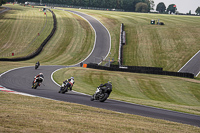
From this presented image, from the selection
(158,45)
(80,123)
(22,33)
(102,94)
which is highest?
(80,123)

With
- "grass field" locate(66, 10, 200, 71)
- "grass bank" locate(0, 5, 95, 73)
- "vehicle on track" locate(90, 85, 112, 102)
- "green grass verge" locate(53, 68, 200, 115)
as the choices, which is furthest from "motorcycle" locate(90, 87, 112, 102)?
"grass field" locate(66, 10, 200, 71)

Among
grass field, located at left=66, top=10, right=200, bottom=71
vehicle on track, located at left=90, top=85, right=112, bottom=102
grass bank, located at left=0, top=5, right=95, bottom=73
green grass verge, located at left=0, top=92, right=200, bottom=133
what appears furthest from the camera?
grass bank, located at left=0, top=5, right=95, bottom=73

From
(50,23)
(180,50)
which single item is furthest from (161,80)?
(50,23)

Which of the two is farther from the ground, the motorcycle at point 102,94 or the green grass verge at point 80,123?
the green grass verge at point 80,123

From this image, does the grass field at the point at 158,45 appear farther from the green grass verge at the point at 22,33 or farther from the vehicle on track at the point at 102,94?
the vehicle on track at the point at 102,94

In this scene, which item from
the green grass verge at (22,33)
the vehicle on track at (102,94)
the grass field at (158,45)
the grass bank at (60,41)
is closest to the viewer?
the vehicle on track at (102,94)

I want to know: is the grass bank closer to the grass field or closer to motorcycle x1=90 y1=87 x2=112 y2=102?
the grass field

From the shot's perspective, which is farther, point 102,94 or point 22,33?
point 22,33

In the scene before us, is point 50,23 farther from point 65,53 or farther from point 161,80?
point 161,80

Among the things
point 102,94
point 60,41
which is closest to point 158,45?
point 60,41

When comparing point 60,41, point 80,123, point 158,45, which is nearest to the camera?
point 80,123

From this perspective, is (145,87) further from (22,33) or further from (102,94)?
(22,33)

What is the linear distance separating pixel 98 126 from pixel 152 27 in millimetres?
76310

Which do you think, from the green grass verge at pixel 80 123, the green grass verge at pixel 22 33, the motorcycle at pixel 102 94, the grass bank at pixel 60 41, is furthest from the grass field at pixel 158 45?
the green grass verge at pixel 80 123
